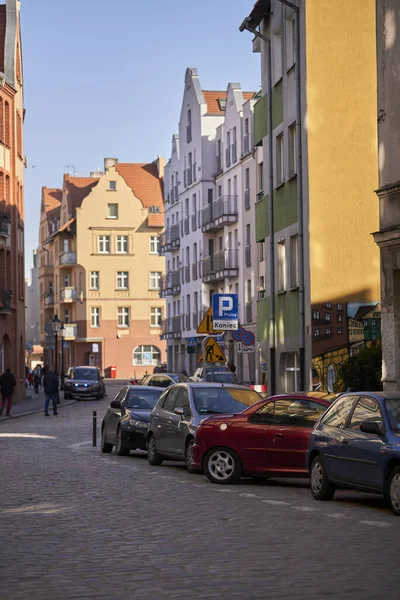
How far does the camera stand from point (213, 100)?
3425 inches

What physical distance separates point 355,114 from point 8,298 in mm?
28583

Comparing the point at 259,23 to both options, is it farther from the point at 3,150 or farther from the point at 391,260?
the point at 3,150

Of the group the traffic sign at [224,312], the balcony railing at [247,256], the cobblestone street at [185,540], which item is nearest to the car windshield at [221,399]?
the cobblestone street at [185,540]

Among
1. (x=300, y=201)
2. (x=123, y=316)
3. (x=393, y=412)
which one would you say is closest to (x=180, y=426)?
(x=393, y=412)

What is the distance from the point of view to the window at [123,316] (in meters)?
113

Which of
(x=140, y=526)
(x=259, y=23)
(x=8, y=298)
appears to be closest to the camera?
(x=140, y=526)

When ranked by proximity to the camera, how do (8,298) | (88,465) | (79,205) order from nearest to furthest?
1. (88,465)
2. (8,298)
3. (79,205)

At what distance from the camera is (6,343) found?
62.2 meters

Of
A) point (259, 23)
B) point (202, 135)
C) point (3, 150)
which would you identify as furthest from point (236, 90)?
point (259, 23)

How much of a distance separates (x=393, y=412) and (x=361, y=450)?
573 millimetres

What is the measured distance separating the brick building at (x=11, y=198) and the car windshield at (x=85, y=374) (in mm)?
3693

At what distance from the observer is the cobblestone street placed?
905 cm

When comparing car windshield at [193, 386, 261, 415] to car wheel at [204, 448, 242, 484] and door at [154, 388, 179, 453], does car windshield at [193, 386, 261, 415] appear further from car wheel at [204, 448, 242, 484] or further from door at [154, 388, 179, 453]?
car wheel at [204, 448, 242, 484]

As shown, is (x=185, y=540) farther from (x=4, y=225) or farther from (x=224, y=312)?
(x=4, y=225)
